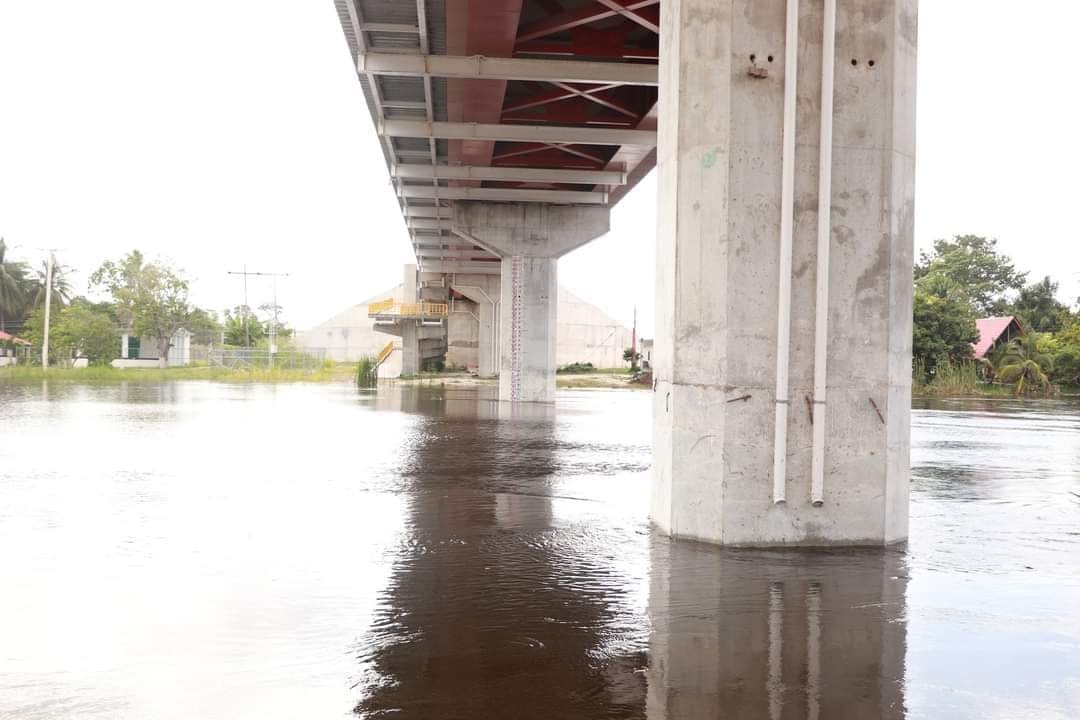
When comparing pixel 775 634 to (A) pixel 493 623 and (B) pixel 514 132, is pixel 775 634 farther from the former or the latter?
(B) pixel 514 132

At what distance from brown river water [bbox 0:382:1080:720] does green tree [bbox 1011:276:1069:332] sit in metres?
61.3

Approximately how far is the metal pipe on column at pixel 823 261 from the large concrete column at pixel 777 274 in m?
0.10

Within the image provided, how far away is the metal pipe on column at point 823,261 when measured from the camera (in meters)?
8.28

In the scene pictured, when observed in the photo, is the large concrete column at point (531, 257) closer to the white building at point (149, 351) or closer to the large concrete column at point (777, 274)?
the large concrete column at point (777, 274)

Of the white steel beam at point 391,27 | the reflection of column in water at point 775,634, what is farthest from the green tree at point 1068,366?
the reflection of column in water at point 775,634

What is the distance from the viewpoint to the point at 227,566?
7266 millimetres

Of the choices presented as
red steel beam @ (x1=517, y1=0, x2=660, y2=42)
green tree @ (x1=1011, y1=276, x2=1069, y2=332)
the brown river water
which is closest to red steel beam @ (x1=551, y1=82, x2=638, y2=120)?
red steel beam @ (x1=517, y1=0, x2=660, y2=42)

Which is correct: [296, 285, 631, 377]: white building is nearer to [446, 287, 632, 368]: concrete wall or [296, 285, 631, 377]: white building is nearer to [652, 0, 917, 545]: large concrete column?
[446, 287, 632, 368]: concrete wall

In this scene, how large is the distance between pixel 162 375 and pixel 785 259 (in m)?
57.6

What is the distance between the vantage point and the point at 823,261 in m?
8.34

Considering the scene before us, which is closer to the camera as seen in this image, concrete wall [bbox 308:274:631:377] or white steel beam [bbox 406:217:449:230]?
white steel beam [bbox 406:217:449:230]

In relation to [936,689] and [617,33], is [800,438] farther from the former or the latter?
[617,33]

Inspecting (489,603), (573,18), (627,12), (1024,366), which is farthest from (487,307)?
(489,603)

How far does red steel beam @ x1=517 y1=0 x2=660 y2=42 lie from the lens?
17.0 m
